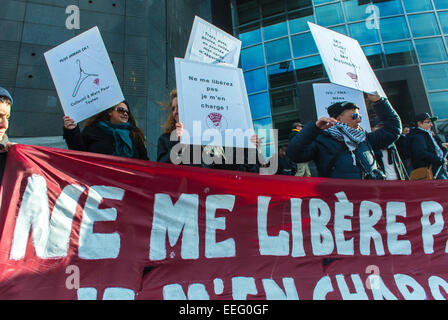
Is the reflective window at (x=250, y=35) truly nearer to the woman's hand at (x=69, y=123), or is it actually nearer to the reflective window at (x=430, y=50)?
the reflective window at (x=430, y=50)

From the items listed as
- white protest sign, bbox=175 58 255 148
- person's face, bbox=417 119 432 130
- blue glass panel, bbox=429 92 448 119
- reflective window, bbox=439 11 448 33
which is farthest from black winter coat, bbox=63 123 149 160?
reflective window, bbox=439 11 448 33

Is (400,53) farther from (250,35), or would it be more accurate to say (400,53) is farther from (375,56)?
(250,35)

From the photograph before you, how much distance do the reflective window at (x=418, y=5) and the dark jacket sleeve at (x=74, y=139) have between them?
48.3 ft

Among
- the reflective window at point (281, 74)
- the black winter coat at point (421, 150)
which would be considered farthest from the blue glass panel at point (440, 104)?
the black winter coat at point (421, 150)

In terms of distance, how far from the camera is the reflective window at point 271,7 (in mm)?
15301

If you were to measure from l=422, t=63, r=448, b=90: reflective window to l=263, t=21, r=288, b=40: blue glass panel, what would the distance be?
5.97m

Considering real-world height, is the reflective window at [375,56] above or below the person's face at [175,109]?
above

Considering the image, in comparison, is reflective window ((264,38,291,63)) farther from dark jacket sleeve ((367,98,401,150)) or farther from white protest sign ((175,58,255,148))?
white protest sign ((175,58,255,148))

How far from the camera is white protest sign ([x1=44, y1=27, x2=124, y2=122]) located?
2.83 meters

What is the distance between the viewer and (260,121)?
583 inches

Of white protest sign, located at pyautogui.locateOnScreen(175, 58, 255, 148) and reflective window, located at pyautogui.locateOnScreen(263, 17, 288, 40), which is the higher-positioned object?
reflective window, located at pyautogui.locateOnScreen(263, 17, 288, 40)

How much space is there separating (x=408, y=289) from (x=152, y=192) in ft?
6.55

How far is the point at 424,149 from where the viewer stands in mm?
4180

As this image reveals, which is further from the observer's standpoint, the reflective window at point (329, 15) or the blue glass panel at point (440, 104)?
the reflective window at point (329, 15)
